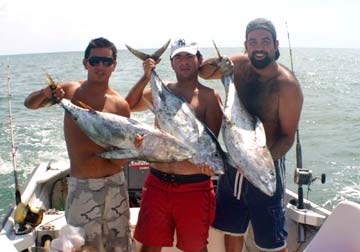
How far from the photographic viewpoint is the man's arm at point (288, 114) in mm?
3113

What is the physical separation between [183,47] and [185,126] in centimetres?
60

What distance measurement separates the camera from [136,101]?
3273 millimetres

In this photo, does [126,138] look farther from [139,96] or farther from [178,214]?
[178,214]

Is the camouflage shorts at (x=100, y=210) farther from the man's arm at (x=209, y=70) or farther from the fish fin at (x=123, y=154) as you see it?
the man's arm at (x=209, y=70)

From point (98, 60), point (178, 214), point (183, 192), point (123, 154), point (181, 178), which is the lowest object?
point (178, 214)

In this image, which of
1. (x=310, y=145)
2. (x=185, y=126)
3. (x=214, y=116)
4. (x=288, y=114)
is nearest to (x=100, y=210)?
(x=185, y=126)

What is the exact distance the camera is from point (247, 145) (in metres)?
2.79

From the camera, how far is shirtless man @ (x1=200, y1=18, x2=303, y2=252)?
3115mm

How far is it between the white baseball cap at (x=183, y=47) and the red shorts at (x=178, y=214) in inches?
37.0

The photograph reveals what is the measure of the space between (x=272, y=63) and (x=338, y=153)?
9.79m

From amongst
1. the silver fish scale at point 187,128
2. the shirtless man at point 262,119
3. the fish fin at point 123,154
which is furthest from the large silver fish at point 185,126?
the shirtless man at point 262,119

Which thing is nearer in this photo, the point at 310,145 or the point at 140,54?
the point at 140,54

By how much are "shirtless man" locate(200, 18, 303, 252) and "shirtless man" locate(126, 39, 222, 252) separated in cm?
19

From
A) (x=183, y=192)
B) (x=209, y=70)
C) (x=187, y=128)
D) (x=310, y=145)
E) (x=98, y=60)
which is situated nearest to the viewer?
(x=187, y=128)
